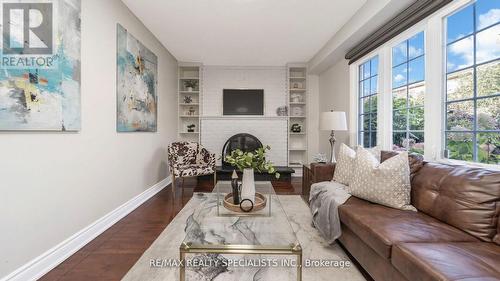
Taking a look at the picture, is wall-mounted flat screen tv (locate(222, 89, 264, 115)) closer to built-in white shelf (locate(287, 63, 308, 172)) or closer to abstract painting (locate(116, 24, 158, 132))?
built-in white shelf (locate(287, 63, 308, 172))

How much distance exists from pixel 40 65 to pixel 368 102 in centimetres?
363

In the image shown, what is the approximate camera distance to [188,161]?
3.87 m

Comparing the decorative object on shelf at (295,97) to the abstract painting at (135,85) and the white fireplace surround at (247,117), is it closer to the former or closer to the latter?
the white fireplace surround at (247,117)

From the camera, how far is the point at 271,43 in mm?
3721

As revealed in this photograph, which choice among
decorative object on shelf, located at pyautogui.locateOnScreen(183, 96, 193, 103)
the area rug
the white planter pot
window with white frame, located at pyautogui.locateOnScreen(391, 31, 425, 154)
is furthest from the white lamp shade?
decorative object on shelf, located at pyautogui.locateOnScreen(183, 96, 193, 103)

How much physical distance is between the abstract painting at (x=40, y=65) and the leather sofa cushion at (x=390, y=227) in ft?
7.70

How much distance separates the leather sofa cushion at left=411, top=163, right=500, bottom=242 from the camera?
1317 mm

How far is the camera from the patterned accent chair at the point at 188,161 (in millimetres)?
3365

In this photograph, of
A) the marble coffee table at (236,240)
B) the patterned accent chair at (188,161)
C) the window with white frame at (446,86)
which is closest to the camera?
the marble coffee table at (236,240)

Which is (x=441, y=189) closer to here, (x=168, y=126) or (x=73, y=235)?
(x=73, y=235)

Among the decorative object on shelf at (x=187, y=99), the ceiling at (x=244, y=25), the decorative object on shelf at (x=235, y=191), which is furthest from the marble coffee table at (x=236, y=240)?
the decorative object on shelf at (x=187, y=99)

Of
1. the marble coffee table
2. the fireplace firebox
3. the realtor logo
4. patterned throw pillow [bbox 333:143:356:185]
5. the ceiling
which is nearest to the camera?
the marble coffee table

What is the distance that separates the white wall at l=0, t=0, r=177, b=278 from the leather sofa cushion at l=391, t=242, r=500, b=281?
2307mm

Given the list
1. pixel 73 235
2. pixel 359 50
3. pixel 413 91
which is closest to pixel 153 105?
pixel 73 235
